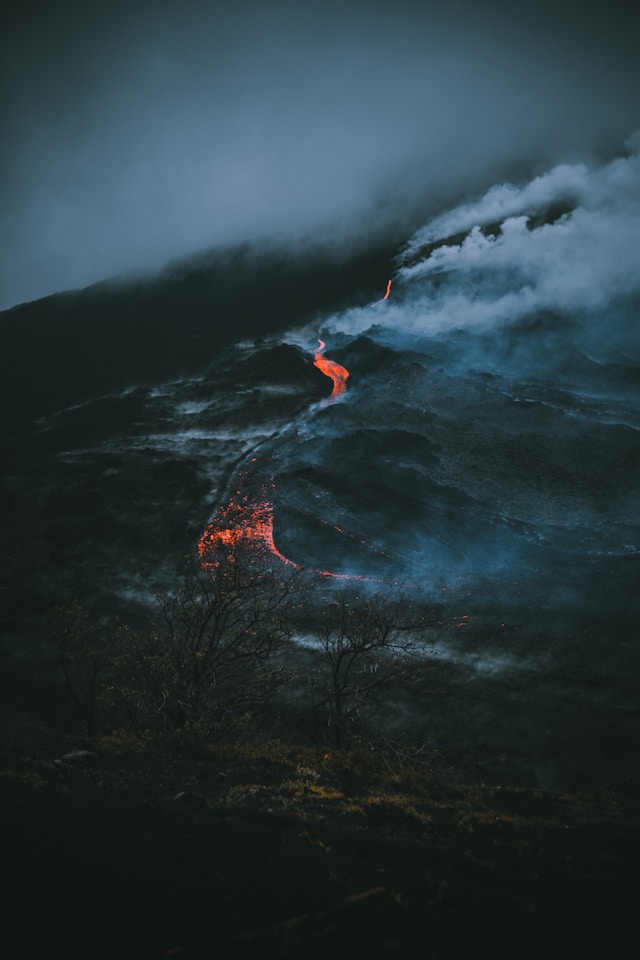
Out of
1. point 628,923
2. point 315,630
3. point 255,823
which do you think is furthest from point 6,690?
point 628,923

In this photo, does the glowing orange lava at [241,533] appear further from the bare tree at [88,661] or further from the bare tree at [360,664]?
the bare tree at [88,661]

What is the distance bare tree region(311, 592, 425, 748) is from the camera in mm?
13750

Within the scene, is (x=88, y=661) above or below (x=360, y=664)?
above

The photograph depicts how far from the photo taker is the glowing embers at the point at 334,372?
38.7 meters

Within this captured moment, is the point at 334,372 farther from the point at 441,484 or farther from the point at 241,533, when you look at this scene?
the point at 241,533

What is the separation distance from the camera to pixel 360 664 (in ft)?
55.4

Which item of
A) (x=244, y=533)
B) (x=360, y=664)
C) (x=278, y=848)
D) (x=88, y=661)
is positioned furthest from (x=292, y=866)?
(x=244, y=533)

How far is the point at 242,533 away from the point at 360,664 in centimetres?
989

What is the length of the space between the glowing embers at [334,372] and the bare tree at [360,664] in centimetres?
2209

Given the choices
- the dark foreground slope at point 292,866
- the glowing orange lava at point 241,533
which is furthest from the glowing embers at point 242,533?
the dark foreground slope at point 292,866

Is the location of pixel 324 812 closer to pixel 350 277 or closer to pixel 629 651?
pixel 629 651

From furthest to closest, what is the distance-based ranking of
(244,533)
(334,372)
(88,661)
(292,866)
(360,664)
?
(334,372) → (244,533) → (88,661) → (360,664) → (292,866)

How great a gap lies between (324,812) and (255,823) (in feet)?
4.55

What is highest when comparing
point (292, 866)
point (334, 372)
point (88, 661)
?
point (334, 372)
